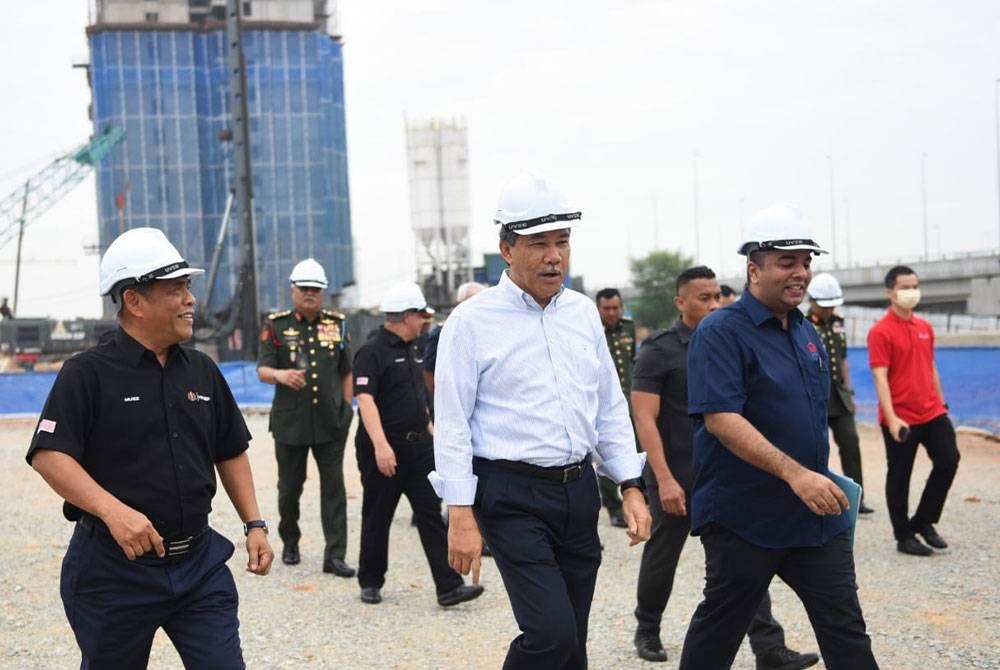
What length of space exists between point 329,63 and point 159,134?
36.1 feet

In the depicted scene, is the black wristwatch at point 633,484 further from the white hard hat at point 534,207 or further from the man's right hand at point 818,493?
the white hard hat at point 534,207

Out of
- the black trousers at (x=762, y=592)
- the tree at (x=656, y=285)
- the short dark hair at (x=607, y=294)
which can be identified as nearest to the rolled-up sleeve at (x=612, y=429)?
the black trousers at (x=762, y=592)

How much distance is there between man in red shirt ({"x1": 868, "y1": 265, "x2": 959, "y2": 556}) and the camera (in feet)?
27.9

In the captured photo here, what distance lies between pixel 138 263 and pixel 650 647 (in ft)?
11.3

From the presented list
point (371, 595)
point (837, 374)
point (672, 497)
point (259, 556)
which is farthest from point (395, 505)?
point (837, 374)

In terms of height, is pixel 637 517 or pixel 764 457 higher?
pixel 764 457

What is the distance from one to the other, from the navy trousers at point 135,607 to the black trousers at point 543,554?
0.90m

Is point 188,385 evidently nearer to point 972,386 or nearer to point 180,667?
point 180,667

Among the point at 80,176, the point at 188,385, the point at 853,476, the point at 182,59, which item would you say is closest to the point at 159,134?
the point at 182,59

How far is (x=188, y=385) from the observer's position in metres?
4.00

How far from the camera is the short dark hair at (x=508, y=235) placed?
422 centimetres

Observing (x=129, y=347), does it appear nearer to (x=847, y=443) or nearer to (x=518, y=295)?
(x=518, y=295)

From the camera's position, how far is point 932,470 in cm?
852

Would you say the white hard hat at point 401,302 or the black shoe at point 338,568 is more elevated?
the white hard hat at point 401,302
